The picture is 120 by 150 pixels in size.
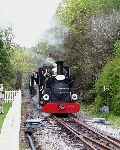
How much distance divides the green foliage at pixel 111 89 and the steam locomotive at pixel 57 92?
2176 mm

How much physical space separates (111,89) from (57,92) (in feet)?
10.6

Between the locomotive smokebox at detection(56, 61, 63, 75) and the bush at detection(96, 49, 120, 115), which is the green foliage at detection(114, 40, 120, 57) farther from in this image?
the locomotive smokebox at detection(56, 61, 63, 75)

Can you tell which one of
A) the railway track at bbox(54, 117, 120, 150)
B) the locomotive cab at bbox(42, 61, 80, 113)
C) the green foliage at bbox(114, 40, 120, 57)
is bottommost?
the railway track at bbox(54, 117, 120, 150)

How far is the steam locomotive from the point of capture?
27000 mm

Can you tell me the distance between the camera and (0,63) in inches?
1665

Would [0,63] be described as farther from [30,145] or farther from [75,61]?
[30,145]

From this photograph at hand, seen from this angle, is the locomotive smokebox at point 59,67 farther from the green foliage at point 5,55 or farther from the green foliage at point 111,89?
the green foliage at point 5,55

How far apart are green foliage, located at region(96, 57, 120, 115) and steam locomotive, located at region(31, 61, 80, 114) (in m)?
2.18

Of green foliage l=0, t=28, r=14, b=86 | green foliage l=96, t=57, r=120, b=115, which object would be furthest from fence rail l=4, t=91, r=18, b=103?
green foliage l=96, t=57, r=120, b=115

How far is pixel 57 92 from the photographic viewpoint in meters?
27.7

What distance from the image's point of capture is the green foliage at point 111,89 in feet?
90.8

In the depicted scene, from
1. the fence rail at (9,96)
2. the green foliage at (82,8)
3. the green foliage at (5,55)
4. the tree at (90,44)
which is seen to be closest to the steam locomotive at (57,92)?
the fence rail at (9,96)

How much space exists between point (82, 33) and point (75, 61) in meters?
2.43

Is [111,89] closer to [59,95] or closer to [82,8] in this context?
[59,95]
